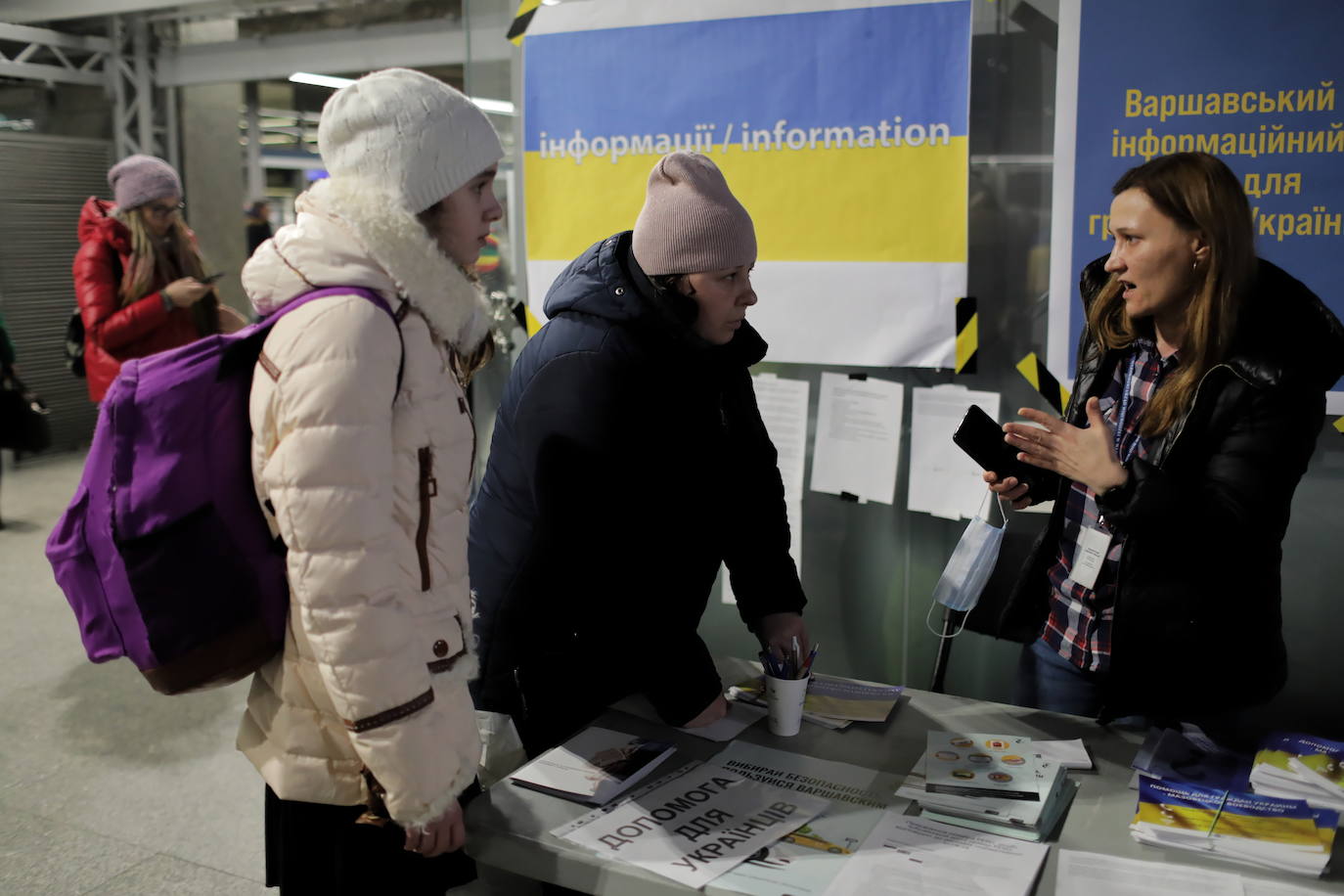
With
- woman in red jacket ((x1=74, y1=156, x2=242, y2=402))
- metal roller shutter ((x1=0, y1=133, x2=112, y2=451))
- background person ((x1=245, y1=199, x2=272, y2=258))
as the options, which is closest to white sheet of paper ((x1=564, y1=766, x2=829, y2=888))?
woman in red jacket ((x1=74, y1=156, x2=242, y2=402))

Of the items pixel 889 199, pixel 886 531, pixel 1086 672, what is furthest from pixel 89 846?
pixel 889 199

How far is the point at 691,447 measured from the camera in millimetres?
1798

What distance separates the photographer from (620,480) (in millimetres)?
1690

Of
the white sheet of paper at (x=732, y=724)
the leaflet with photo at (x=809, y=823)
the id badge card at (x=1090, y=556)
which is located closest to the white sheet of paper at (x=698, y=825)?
the leaflet with photo at (x=809, y=823)

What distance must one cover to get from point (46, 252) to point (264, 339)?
7.47 m

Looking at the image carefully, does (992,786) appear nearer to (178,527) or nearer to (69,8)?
(178,527)

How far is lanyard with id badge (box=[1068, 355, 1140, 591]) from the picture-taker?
193 centimetres

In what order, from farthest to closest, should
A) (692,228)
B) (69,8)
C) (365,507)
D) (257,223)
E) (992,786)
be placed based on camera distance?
(257,223), (69,8), (692,228), (992,786), (365,507)

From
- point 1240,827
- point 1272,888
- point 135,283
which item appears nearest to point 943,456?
point 1240,827

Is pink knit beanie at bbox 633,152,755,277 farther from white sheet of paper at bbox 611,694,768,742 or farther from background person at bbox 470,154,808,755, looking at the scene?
white sheet of paper at bbox 611,694,768,742

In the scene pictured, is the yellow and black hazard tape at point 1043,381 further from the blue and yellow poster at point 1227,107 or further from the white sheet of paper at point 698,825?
the white sheet of paper at point 698,825

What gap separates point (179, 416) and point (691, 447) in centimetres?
80

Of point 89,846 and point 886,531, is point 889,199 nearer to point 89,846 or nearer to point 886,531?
point 886,531

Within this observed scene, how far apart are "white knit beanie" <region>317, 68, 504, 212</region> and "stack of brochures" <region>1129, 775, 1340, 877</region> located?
1220 millimetres
